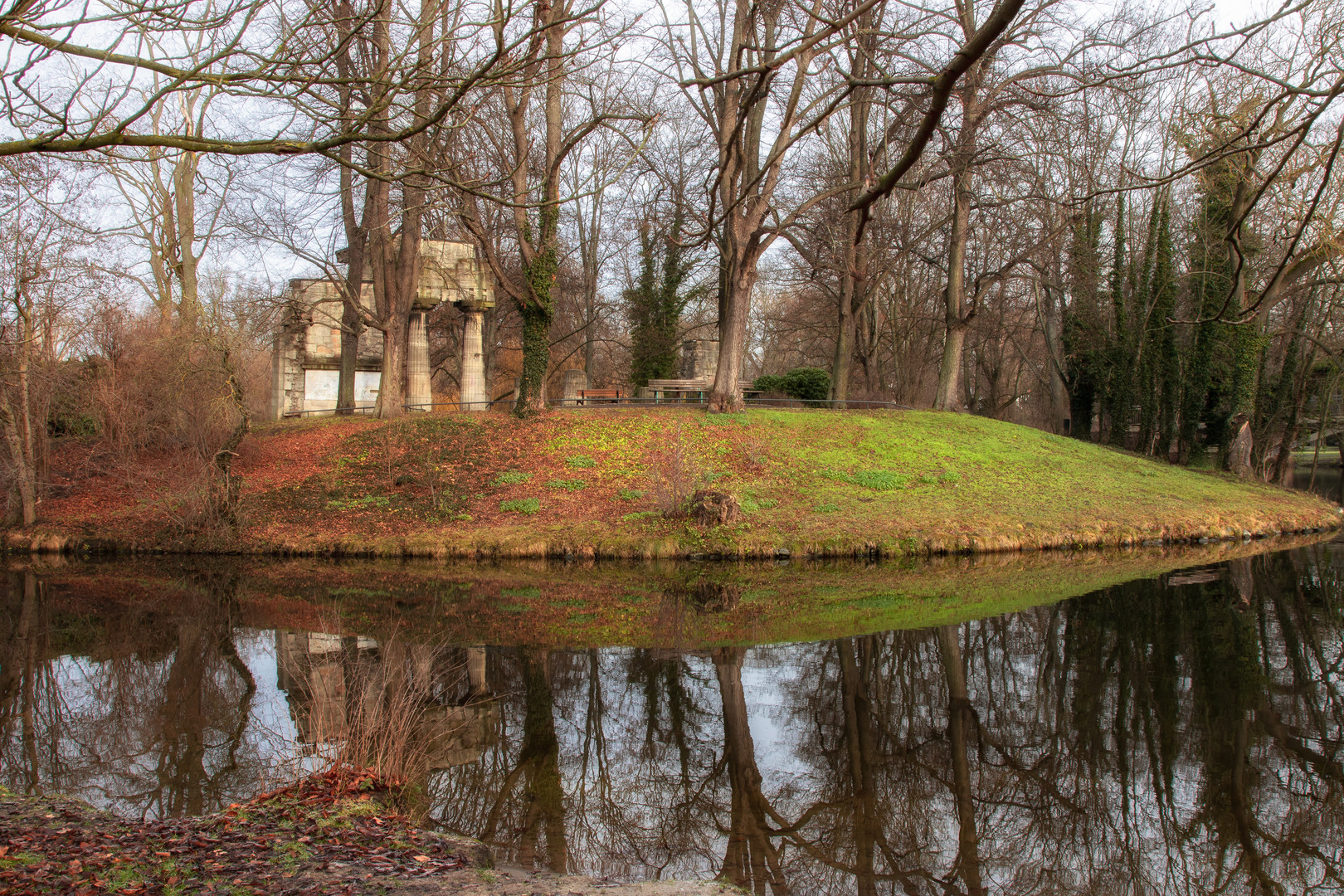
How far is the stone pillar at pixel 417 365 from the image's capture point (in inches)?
959

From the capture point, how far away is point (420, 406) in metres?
24.2

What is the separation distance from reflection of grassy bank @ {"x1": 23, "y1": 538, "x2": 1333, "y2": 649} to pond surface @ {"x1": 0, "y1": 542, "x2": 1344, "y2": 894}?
12 centimetres

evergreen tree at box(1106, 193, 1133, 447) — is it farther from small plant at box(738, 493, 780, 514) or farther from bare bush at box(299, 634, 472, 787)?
bare bush at box(299, 634, 472, 787)

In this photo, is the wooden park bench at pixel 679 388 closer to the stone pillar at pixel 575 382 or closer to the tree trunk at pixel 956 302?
the stone pillar at pixel 575 382

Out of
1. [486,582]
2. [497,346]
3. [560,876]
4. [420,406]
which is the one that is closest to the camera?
[560,876]

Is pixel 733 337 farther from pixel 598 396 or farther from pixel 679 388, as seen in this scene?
pixel 598 396

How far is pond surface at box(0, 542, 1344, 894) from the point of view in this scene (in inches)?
207

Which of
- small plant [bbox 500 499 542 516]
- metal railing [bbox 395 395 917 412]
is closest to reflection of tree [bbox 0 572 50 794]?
small plant [bbox 500 499 542 516]

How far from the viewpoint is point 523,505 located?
17703 millimetres

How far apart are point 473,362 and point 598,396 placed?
13.2 ft

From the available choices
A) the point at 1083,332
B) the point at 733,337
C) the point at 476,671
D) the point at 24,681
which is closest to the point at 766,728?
the point at 476,671

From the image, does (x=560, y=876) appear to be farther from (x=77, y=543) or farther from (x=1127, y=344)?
(x=1127, y=344)

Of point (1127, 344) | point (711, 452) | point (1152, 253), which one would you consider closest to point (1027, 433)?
point (1127, 344)

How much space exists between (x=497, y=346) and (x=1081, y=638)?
28939mm
